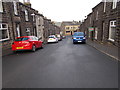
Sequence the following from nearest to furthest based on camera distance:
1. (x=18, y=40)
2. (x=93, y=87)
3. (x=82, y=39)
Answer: (x=93, y=87), (x=18, y=40), (x=82, y=39)

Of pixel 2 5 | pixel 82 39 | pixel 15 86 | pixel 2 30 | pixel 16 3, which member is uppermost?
pixel 16 3

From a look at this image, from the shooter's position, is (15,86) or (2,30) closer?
(15,86)

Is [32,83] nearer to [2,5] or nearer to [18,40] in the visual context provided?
[18,40]

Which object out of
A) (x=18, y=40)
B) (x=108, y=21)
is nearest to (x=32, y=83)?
(x=18, y=40)

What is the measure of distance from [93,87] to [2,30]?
36.6 feet

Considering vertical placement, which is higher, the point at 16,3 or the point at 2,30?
the point at 16,3

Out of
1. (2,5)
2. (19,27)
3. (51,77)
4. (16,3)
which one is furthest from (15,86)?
(16,3)

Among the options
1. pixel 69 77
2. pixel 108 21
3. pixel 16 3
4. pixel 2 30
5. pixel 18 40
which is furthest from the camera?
pixel 16 3

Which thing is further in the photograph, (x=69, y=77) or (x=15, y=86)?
(x=69, y=77)

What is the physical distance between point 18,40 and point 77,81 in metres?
6.98

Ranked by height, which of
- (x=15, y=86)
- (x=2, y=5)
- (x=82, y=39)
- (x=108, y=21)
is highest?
(x=2, y=5)

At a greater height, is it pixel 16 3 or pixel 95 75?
pixel 16 3

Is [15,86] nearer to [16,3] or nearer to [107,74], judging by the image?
[107,74]

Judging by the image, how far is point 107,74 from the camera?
12.5ft
